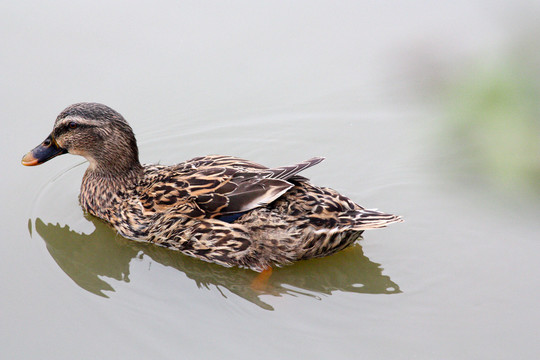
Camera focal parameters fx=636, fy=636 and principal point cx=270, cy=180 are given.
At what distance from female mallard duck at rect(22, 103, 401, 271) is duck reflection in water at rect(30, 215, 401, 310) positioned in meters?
0.11

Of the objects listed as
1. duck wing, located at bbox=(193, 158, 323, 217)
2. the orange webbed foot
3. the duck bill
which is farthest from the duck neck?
the orange webbed foot

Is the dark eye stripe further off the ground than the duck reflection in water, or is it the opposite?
the dark eye stripe

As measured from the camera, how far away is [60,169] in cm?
712

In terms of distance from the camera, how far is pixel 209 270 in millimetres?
5660

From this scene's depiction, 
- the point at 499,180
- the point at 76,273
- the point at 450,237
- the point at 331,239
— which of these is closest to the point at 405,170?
the point at 450,237

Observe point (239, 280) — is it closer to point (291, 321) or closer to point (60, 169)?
point (291, 321)

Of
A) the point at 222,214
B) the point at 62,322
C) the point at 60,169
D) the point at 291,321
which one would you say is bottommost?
the point at 291,321

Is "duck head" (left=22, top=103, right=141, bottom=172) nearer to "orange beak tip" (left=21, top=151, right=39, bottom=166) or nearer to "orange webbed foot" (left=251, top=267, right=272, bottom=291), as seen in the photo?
"orange beak tip" (left=21, top=151, right=39, bottom=166)

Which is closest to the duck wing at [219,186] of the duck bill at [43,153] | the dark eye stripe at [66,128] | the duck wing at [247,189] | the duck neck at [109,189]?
the duck wing at [247,189]

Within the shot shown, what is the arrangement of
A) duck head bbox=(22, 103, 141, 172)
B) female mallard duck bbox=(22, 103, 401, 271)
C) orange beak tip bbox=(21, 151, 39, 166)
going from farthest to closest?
orange beak tip bbox=(21, 151, 39, 166) → duck head bbox=(22, 103, 141, 172) → female mallard duck bbox=(22, 103, 401, 271)

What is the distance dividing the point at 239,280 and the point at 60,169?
2807 mm

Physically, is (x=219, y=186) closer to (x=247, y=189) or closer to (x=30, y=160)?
(x=247, y=189)

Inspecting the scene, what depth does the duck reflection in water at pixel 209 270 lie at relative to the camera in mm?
5398

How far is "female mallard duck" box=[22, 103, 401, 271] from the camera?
5.38 meters
